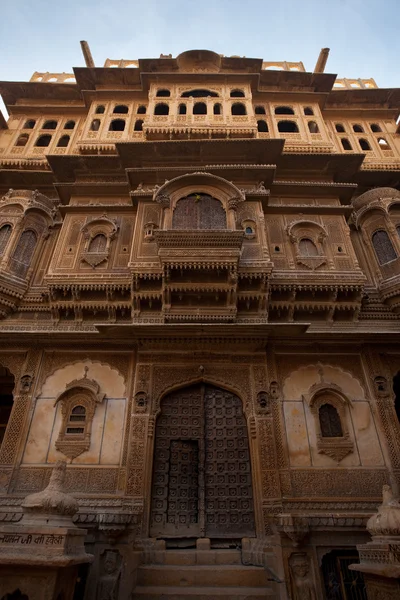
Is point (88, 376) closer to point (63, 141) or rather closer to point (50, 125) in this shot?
point (63, 141)

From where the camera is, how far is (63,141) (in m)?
15.1

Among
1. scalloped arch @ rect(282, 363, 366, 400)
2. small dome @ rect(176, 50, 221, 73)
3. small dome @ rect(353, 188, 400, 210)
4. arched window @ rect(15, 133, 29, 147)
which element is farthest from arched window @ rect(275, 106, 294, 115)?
scalloped arch @ rect(282, 363, 366, 400)

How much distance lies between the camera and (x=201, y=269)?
9.39 metres

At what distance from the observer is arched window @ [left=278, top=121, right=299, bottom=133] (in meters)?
14.9

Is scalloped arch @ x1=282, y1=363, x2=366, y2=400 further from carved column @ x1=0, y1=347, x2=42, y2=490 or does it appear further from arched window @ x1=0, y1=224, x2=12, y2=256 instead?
arched window @ x1=0, y1=224, x2=12, y2=256

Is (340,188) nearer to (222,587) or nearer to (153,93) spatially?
(153,93)

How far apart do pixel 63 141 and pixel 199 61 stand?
688 cm

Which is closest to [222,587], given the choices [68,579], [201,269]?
[68,579]

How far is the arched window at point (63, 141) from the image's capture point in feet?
48.4

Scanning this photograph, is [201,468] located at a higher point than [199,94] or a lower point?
lower

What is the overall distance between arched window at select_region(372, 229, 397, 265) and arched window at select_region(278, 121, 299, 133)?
6.03 metres

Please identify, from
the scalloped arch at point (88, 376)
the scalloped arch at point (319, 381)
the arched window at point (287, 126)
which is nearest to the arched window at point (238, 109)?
the arched window at point (287, 126)

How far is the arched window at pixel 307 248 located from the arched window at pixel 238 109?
6797 millimetres

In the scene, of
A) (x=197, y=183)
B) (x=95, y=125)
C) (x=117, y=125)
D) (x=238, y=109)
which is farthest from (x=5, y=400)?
(x=238, y=109)
